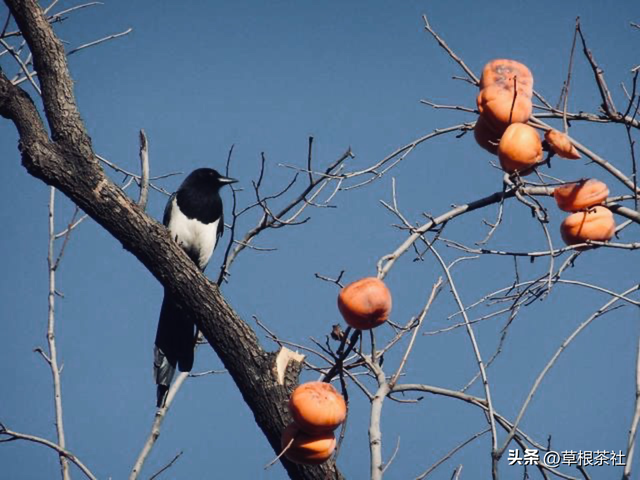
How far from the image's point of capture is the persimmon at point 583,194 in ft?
6.07

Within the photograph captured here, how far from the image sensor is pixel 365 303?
5.30 ft

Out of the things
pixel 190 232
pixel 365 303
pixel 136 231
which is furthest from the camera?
pixel 190 232

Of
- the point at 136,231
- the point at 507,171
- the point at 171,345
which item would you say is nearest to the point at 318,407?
the point at 507,171

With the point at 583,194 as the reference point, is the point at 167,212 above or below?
above

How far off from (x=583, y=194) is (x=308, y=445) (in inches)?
31.8

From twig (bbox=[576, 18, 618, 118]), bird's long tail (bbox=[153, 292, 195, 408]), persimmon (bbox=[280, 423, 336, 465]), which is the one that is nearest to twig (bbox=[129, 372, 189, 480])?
bird's long tail (bbox=[153, 292, 195, 408])

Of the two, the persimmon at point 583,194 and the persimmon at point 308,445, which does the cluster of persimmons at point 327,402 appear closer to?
the persimmon at point 308,445

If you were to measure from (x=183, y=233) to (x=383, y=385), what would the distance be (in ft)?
9.91

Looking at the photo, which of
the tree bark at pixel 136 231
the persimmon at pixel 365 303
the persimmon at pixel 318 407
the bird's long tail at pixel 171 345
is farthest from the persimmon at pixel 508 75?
the bird's long tail at pixel 171 345

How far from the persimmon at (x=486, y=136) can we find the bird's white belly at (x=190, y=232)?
301cm

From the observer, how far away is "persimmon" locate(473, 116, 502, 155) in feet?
6.09

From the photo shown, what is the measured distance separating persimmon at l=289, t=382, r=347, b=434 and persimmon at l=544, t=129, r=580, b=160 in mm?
698

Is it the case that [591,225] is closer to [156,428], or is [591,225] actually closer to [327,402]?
[327,402]

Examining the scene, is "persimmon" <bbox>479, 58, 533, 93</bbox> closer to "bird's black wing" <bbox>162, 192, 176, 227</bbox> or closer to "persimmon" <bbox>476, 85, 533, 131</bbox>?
"persimmon" <bbox>476, 85, 533, 131</bbox>
